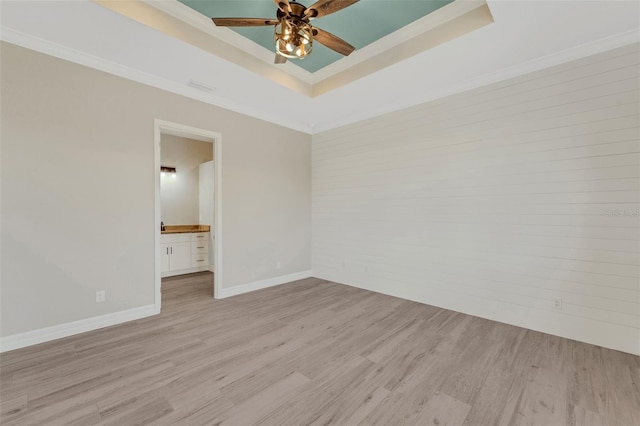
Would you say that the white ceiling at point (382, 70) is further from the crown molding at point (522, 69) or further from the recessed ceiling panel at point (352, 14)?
the recessed ceiling panel at point (352, 14)

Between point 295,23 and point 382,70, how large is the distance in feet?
4.75

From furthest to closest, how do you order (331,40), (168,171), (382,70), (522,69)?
(168,171) → (382,70) → (522,69) → (331,40)

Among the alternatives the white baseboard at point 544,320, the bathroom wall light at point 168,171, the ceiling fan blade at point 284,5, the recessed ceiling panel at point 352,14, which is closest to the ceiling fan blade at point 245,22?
the ceiling fan blade at point 284,5

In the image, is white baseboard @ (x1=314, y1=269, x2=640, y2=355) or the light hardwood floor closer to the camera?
the light hardwood floor

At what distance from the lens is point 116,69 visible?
301cm

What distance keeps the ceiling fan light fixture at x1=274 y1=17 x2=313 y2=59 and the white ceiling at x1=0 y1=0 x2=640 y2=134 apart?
3.76 feet

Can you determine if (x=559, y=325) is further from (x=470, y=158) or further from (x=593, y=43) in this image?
(x=593, y=43)

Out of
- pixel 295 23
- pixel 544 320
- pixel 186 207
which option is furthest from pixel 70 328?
pixel 544 320

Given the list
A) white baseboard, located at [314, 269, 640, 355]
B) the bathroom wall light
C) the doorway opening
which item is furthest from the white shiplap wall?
the bathroom wall light

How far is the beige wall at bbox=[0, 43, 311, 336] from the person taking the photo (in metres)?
2.49

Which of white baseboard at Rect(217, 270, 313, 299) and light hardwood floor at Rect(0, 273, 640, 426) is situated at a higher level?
white baseboard at Rect(217, 270, 313, 299)

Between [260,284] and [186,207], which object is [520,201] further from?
[186,207]

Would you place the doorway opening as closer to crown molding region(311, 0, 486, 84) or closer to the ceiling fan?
crown molding region(311, 0, 486, 84)

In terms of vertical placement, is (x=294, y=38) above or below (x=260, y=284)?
above
